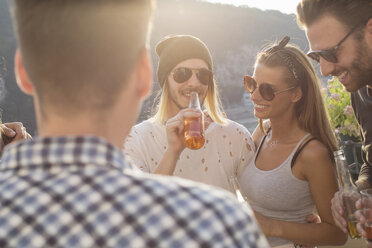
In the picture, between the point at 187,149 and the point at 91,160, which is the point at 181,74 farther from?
the point at 91,160

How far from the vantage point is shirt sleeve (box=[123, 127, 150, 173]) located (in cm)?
310

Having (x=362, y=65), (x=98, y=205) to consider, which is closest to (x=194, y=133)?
(x=362, y=65)

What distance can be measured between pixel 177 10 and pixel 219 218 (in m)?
50.1

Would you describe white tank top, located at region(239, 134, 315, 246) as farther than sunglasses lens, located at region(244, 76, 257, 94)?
No

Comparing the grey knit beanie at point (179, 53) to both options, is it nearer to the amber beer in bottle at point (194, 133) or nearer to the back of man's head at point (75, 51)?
the amber beer in bottle at point (194, 133)

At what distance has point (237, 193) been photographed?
3.06 m

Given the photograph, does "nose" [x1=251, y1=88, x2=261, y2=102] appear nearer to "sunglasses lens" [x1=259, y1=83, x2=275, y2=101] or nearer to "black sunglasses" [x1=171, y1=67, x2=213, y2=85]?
"sunglasses lens" [x1=259, y1=83, x2=275, y2=101]

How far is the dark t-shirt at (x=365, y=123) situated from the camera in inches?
117

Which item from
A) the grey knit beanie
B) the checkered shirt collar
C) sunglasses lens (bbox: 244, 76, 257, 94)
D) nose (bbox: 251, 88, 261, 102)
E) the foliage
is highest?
the grey knit beanie

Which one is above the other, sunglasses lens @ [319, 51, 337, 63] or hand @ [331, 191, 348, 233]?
sunglasses lens @ [319, 51, 337, 63]

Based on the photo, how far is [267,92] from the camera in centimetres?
305

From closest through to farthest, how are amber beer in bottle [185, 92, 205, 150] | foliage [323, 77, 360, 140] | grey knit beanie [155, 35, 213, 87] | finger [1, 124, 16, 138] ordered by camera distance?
amber beer in bottle [185, 92, 205, 150]
finger [1, 124, 16, 138]
grey knit beanie [155, 35, 213, 87]
foliage [323, 77, 360, 140]

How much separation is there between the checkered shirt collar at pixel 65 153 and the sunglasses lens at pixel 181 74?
2.45m

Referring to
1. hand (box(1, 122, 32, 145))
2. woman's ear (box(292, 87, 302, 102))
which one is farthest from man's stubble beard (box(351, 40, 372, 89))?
hand (box(1, 122, 32, 145))
